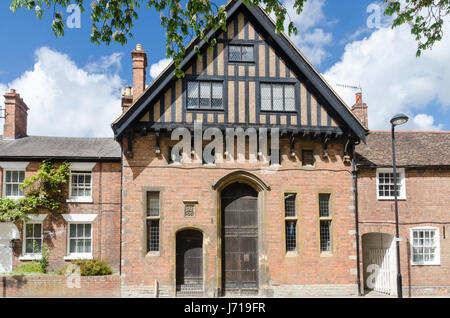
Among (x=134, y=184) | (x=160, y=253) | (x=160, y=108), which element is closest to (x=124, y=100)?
(x=160, y=108)

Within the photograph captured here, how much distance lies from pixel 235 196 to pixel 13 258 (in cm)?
1029

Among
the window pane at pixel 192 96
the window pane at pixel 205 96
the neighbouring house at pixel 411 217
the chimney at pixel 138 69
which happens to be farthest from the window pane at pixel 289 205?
the chimney at pixel 138 69

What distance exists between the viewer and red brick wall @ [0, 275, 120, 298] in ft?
48.8

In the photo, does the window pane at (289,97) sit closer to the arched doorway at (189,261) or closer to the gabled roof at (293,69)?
the gabled roof at (293,69)

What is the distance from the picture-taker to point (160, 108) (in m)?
15.6

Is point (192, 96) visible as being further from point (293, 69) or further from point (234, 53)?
point (293, 69)

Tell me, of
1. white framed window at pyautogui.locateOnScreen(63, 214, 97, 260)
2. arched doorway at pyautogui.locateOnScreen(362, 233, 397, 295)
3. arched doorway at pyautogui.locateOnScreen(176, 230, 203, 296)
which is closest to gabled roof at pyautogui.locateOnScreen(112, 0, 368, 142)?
white framed window at pyautogui.locateOnScreen(63, 214, 97, 260)

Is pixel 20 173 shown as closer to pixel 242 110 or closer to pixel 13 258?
pixel 13 258

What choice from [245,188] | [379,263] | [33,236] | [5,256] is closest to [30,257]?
[33,236]

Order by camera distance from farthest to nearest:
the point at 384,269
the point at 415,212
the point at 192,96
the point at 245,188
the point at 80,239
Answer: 1. the point at 384,269
2. the point at 80,239
3. the point at 415,212
4. the point at 245,188
5. the point at 192,96

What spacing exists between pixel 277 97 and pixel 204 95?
10.3 ft

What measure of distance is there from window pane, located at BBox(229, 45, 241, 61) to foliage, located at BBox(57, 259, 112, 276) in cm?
1022

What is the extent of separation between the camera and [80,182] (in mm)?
18094

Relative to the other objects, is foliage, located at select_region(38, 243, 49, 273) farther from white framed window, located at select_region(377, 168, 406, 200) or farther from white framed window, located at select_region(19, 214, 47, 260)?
white framed window, located at select_region(377, 168, 406, 200)
